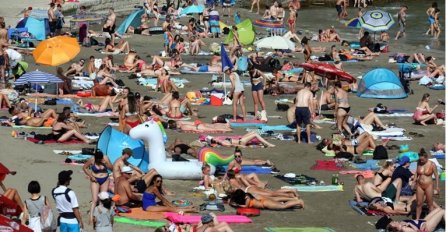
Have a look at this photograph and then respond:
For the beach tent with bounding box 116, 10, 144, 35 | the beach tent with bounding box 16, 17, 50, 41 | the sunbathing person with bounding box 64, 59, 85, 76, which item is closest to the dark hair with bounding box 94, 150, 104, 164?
the sunbathing person with bounding box 64, 59, 85, 76

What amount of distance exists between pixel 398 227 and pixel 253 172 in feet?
14.8

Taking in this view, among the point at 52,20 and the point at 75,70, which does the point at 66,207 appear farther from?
the point at 52,20

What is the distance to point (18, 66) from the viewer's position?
3048cm

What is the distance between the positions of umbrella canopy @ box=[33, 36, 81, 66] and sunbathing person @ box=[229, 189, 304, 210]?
9.75 metres

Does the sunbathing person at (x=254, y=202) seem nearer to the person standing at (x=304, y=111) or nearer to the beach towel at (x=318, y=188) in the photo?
the beach towel at (x=318, y=188)

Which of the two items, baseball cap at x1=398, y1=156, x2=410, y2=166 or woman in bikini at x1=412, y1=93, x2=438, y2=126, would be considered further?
woman in bikini at x1=412, y1=93, x2=438, y2=126

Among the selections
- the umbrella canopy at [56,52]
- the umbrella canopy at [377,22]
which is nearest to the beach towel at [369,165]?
the umbrella canopy at [56,52]

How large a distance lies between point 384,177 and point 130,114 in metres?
6.05

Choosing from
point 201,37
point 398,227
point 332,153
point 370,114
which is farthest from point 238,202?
point 201,37

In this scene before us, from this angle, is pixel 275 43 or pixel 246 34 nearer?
pixel 275 43

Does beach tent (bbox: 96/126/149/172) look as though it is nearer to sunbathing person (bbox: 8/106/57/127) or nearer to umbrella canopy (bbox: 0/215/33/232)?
sunbathing person (bbox: 8/106/57/127)

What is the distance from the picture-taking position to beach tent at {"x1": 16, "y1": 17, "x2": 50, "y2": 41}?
36.7 m

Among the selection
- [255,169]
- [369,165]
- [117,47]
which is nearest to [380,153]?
[369,165]

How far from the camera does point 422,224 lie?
17953mm
